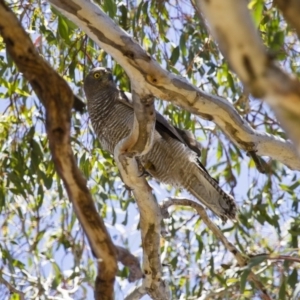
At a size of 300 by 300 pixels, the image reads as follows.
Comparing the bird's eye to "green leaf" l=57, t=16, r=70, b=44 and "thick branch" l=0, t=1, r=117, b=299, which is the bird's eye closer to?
"green leaf" l=57, t=16, r=70, b=44

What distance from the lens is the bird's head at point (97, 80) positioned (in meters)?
3.99

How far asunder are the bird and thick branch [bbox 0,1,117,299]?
213 centimetres

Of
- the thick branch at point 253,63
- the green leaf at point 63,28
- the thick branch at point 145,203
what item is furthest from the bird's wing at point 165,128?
the thick branch at point 253,63

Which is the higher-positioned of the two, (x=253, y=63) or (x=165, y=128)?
(x=165, y=128)

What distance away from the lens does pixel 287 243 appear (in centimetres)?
436

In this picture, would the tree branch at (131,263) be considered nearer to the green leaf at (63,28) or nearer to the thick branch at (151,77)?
the green leaf at (63,28)

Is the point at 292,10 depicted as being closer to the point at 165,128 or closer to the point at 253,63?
the point at 253,63

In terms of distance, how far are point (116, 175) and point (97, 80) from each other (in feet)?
2.07

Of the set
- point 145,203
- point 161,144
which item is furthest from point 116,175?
point 145,203

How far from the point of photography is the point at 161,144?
13.0ft

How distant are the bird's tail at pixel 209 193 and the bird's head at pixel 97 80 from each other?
25.4 inches

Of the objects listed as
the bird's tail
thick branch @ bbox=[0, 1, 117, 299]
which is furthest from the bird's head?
thick branch @ bbox=[0, 1, 117, 299]

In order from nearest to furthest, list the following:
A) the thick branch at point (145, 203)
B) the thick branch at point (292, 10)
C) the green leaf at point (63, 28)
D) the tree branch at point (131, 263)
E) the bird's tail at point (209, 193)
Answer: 1. the thick branch at point (292, 10)
2. the thick branch at point (145, 203)
3. the green leaf at point (63, 28)
4. the bird's tail at point (209, 193)
5. the tree branch at point (131, 263)

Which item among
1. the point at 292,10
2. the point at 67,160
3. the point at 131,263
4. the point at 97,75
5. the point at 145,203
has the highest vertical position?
the point at 97,75
